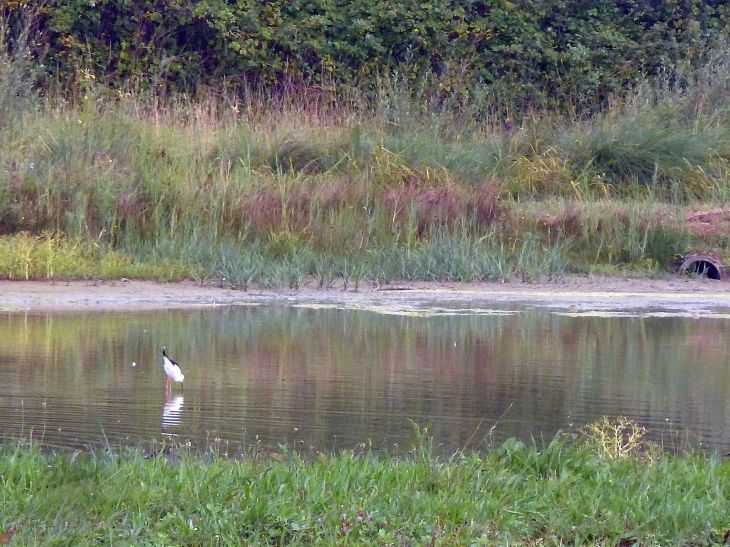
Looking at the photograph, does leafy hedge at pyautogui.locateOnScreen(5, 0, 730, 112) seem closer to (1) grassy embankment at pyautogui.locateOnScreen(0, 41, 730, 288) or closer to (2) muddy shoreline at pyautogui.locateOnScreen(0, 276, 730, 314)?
(1) grassy embankment at pyautogui.locateOnScreen(0, 41, 730, 288)

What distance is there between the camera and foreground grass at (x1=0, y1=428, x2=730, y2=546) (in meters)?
3.60

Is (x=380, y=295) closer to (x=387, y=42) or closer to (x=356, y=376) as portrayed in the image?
(x=356, y=376)

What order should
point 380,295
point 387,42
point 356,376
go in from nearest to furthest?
1. point 356,376
2. point 380,295
3. point 387,42

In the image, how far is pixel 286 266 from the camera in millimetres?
10453

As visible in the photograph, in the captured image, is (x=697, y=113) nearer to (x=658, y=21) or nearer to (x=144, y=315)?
(x=658, y=21)

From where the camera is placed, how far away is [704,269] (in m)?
11.4

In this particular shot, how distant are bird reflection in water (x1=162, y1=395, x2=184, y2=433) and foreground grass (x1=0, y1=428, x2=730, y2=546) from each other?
1.06m

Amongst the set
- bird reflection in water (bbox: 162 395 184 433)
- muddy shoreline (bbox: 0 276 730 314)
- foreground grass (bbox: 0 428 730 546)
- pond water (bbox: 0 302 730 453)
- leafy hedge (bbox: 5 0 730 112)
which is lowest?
muddy shoreline (bbox: 0 276 730 314)

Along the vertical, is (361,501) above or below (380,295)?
above

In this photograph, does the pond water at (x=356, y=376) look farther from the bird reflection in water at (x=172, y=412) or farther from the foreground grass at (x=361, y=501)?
the foreground grass at (x=361, y=501)

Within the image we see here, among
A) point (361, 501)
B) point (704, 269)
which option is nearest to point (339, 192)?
point (704, 269)

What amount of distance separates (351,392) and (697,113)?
9.99 m

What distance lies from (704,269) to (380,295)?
11.7ft

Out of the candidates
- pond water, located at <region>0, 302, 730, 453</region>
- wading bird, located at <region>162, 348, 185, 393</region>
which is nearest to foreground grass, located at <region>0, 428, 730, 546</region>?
pond water, located at <region>0, 302, 730, 453</region>
